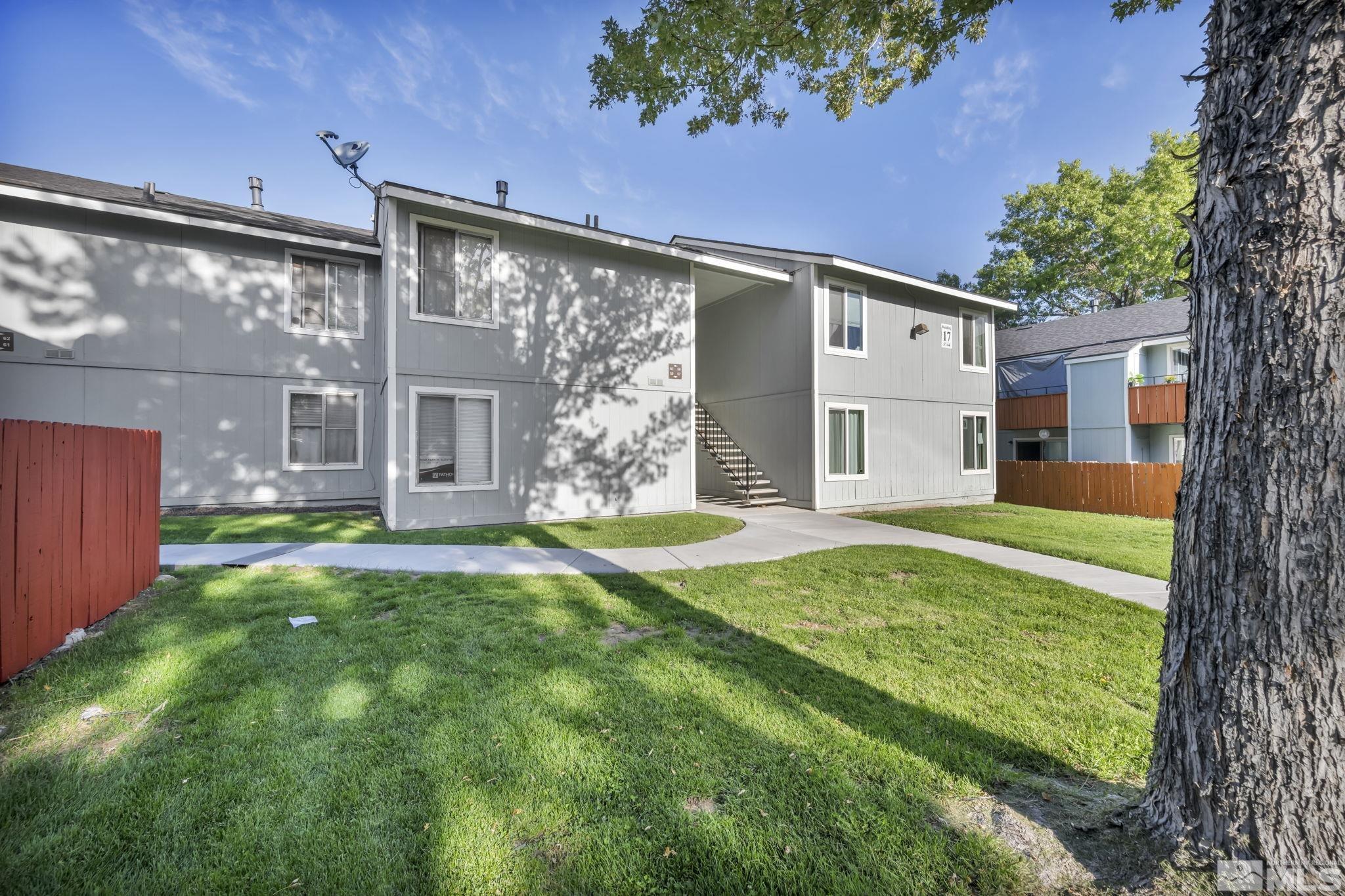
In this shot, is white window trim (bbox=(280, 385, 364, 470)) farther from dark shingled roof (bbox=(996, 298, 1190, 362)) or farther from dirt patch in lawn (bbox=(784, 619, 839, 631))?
dark shingled roof (bbox=(996, 298, 1190, 362))

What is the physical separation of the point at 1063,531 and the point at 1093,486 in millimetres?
6148

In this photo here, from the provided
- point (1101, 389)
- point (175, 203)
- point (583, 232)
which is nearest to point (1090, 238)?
point (1101, 389)

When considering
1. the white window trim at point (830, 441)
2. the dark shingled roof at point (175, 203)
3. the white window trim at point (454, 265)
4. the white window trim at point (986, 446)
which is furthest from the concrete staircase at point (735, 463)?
the dark shingled roof at point (175, 203)

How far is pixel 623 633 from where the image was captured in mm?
3945

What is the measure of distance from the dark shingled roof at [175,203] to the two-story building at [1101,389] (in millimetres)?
20664

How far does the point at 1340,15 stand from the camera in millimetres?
1424

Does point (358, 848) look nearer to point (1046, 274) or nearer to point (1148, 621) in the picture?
point (1148, 621)

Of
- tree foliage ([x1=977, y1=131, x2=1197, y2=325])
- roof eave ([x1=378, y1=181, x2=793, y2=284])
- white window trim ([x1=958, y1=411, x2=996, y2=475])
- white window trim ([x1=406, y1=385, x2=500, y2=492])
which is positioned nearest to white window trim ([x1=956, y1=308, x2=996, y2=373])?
white window trim ([x1=958, y1=411, x2=996, y2=475])

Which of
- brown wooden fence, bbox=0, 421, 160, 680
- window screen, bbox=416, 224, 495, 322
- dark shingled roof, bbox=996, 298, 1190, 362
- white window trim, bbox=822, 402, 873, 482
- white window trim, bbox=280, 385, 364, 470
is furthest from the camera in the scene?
dark shingled roof, bbox=996, 298, 1190, 362

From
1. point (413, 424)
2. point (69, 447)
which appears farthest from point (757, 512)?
point (69, 447)

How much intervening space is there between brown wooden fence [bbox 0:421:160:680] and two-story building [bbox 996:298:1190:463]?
21.8m

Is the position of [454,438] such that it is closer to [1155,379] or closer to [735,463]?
[735,463]

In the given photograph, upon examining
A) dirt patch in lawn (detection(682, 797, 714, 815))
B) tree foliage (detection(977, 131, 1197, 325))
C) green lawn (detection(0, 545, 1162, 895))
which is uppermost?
tree foliage (detection(977, 131, 1197, 325))

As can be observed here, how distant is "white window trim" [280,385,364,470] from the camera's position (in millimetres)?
10094
